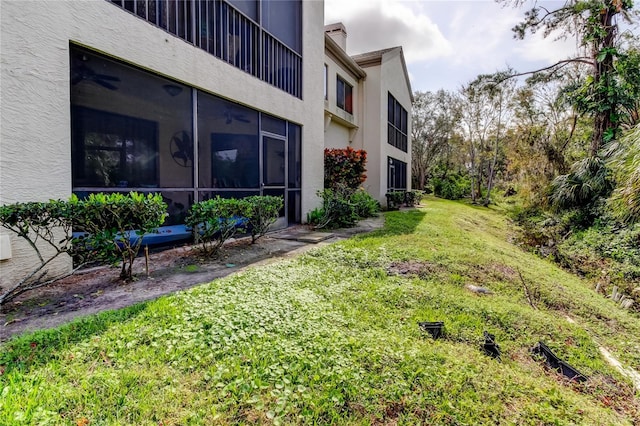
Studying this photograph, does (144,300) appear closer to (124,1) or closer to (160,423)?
(160,423)

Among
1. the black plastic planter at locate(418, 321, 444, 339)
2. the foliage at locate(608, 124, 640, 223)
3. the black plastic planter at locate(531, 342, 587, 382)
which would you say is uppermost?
the foliage at locate(608, 124, 640, 223)

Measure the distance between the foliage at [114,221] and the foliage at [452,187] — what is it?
31.1 meters

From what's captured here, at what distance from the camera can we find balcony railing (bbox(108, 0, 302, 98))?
5280 mm

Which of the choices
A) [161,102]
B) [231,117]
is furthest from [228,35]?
[161,102]

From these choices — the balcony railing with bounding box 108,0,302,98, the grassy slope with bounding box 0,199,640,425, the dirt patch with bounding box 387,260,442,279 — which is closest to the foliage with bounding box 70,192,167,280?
the grassy slope with bounding box 0,199,640,425

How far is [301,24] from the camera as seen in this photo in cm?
907

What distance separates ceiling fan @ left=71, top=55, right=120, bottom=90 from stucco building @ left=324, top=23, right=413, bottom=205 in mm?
8742

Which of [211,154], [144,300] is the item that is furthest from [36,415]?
[211,154]

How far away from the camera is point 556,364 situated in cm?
314

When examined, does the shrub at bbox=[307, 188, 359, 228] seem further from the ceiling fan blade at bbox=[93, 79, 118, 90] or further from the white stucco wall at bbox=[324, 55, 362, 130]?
the ceiling fan blade at bbox=[93, 79, 118, 90]

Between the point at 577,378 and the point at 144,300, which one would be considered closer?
the point at 577,378

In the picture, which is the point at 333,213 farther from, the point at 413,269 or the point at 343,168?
the point at 413,269

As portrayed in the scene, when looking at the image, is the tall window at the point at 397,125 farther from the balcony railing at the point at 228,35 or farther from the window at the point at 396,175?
the balcony railing at the point at 228,35

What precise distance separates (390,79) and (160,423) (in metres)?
17.4
